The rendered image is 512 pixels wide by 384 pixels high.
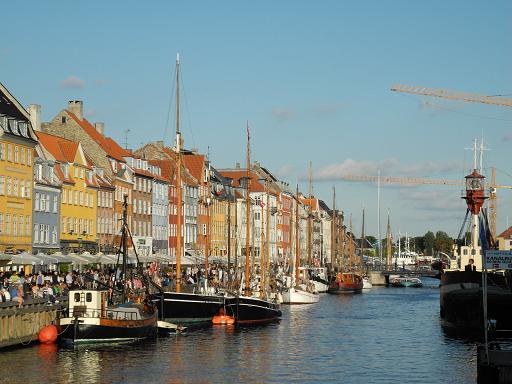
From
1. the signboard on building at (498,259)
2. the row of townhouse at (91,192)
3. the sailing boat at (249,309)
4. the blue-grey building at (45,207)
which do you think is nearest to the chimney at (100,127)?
the row of townhouse at (91,192)

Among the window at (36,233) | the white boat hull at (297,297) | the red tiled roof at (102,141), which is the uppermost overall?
the red tiled roof at (102,141)

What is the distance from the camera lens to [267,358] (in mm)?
56031

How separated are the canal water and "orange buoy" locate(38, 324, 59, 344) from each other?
3.00 feet

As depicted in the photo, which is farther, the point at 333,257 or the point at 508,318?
the point at 333,257

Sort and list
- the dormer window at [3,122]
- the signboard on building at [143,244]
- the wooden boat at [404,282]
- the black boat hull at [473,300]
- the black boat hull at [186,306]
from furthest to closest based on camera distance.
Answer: the wooden boat at [404,282]
the signboard on building at [143,244]
the dormer window at [3,122]
the black boat hull at [186,306]
the black boat hull at [473,300]

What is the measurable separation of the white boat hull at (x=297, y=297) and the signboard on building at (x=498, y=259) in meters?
71.3

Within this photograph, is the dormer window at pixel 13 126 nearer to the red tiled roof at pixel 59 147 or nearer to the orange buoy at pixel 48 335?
the red tiled roof at pixel 59 147

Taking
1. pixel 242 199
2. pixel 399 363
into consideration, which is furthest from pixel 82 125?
pixel 399 363

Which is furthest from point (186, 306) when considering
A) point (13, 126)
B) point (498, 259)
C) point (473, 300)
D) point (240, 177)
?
point (240, 177)

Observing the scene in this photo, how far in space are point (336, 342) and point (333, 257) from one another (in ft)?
342

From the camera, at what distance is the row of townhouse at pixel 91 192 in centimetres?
9100

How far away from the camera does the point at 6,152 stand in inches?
3484

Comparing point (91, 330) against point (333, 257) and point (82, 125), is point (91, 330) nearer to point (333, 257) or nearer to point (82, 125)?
point (82, 125)

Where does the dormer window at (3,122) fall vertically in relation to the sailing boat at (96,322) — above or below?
above
